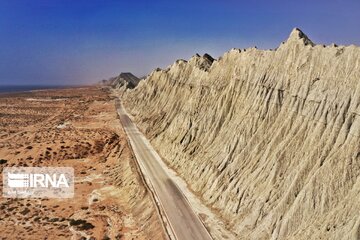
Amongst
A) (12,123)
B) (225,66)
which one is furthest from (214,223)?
(12,123)

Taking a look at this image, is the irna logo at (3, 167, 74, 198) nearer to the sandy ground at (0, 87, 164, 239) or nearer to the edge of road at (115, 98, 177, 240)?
the sandy ground at (0, 87, 164, 239)

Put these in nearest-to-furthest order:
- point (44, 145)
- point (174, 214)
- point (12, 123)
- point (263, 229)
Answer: point (263, 229) → point (174, 214) → point (44, 145) → point (12, 123)

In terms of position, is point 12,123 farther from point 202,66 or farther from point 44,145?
point 202,66

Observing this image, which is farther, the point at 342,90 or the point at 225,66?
the point at 225,66

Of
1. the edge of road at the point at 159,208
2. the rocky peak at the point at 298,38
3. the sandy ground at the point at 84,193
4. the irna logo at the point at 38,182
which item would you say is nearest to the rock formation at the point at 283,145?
the rocky peak at the point at 298,38

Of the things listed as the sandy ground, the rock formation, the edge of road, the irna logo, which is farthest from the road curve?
the irna logo

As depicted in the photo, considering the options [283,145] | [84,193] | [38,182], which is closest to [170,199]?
[283,145]
